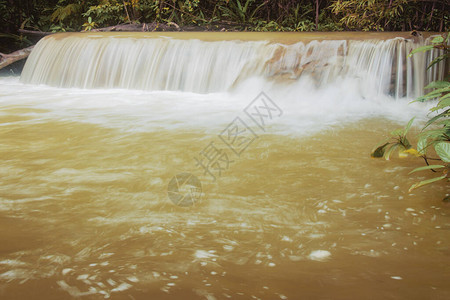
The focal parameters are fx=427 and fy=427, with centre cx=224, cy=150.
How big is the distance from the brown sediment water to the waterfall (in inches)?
61.4

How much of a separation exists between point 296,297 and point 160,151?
6.51ft

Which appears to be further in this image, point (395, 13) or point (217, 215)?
point (395, 13)

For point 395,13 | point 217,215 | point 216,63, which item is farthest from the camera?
point 395,13

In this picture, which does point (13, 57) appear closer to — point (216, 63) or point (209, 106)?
point (216, 63)

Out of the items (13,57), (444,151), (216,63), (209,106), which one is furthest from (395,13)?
(13,57)

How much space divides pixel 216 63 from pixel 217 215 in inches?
185

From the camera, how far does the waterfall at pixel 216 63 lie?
5.45m

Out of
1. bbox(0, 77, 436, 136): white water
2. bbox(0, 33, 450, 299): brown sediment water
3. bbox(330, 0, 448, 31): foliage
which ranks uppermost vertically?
bbox(330, 0, 448, 31): foliage

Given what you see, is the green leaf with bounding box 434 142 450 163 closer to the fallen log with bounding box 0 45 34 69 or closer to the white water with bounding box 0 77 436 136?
the white water with bounding box 0 77 436 136

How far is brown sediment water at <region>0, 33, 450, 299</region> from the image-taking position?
1476 mm

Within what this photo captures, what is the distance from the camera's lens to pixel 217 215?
2.04 meters

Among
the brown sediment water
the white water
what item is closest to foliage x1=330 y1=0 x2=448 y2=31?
the white water

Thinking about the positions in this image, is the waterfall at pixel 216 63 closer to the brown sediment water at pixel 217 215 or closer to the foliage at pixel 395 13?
the brown sediment water at pixel 217 215

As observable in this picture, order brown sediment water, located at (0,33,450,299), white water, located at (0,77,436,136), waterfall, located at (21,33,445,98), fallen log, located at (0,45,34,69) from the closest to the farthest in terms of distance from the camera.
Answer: brown sediment water, located at (0,33,450,299) → white water, located at (0,77,436,136) → waterfall, located at (21,33,445,98) → fallen log, located at (0,45,34,69)
